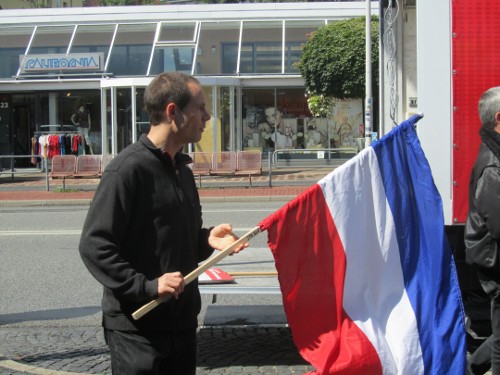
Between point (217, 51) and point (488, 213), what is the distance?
82.3 ft

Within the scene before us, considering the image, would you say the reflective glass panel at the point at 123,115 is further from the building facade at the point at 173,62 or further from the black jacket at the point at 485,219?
the black jacket at the point at 485,219

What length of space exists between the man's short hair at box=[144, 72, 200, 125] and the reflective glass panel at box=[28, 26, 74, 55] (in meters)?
26.9

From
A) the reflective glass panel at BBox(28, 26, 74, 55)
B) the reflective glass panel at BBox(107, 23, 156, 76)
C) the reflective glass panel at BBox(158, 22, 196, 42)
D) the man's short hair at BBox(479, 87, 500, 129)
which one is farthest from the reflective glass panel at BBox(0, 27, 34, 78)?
the man's short hair at BBox(479, 87, 500, 129)

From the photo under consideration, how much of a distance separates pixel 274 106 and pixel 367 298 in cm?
2489

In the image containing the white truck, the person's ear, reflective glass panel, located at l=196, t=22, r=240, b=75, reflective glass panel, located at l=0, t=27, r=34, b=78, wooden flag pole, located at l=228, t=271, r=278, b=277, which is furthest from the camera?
reflective glass panel, located at l=0, t=27, r=34, b=78

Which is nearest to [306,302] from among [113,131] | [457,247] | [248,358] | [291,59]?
[457,247]

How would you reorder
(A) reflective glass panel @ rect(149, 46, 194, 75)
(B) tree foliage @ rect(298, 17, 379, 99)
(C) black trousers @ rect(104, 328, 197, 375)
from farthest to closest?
(A) reflective glass panel @ rect(149, 46, 194, 75) < (B) tree foliage @ rect(298, 17, 379, 99) < (C) black trousers @ rect(104, 328, 197, 375)

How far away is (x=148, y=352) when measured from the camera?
10.2 feet

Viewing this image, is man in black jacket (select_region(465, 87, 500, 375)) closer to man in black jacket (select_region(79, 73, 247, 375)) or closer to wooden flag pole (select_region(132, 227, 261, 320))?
wooden flag pole (select_region(132, 227, 261, 320))

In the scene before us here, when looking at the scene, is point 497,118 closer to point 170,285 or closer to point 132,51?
point 170,285

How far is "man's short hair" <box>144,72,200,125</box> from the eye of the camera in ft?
10.4

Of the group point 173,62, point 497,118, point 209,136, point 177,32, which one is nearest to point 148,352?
point 497,118

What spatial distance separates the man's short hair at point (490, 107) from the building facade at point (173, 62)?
73.2 feet

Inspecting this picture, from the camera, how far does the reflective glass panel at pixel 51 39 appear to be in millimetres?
29078
